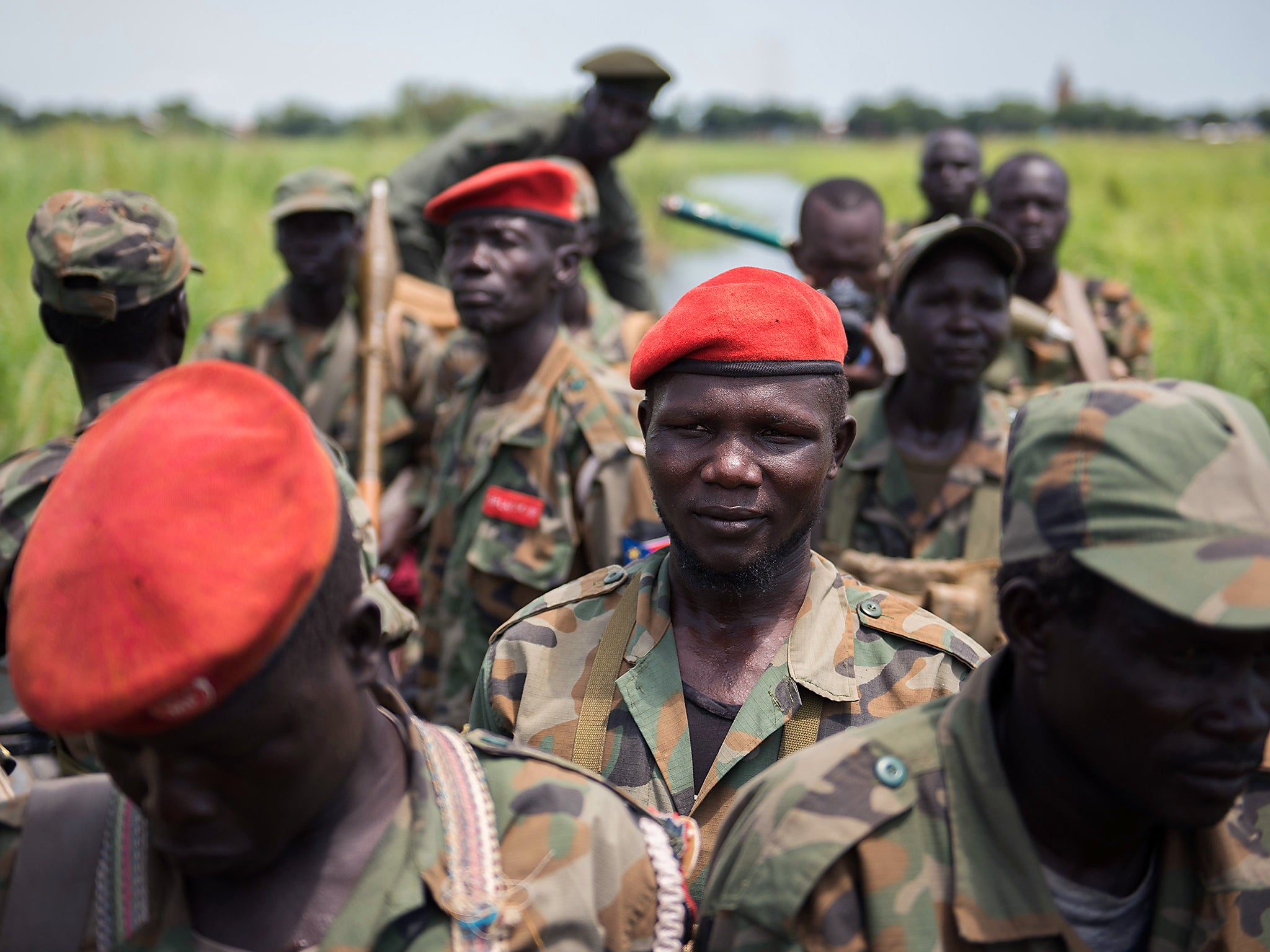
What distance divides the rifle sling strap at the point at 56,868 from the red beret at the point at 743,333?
4.39 feet

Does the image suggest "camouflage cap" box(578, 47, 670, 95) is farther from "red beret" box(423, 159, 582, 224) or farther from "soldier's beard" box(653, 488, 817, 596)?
"soldier's beard" box(653, 488, 817, 596)

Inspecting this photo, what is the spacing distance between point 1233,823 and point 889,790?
0.47 meters

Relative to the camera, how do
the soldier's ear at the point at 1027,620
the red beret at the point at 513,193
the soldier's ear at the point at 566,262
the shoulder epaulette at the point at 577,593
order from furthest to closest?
the soldier's ear at the point at 566,262
the red beret at the point at 513,193
the shoulder epaulette at the point at 577,593
the soldier's ear at the point at 1027,620

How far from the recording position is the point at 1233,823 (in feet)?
5.17

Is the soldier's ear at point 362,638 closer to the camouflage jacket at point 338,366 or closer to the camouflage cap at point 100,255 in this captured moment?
the camouflage cap at point 100,255

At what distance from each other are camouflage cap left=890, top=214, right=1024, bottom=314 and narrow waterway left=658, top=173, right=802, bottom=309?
328 centimetres

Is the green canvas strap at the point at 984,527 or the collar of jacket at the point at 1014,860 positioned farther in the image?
the green canvas strap at the point at 984,527

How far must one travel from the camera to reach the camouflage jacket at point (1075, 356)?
5445 millimetres

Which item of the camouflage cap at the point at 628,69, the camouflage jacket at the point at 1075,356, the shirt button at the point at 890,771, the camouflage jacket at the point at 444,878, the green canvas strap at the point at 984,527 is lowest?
the green canvas strap at the point at 984,527

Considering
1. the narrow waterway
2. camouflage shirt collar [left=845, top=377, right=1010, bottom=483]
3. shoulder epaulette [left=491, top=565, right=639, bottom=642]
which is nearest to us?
shoulder epaulette [left=491, top=565, right=639, bottom=642]

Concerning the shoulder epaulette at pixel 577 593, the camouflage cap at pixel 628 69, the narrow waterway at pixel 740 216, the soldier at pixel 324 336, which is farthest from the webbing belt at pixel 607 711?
the narrow waterway at pixel 740 216

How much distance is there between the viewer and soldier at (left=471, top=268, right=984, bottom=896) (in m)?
2.27

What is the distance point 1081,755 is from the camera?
149cm

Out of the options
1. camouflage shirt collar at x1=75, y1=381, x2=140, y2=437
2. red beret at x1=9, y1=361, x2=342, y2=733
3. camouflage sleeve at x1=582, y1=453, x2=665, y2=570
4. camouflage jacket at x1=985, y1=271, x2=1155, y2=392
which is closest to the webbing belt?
red beret at x1=9, y1=361, x2=342, y2=733
